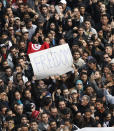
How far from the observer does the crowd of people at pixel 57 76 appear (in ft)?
59.0

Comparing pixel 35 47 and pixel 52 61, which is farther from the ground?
pixel 35 47

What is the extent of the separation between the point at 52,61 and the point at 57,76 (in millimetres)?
411

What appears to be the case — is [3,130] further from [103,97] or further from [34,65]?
[103,97]

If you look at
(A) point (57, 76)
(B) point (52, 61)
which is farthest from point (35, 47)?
(A) point (57, 76)

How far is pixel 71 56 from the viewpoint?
19234mm

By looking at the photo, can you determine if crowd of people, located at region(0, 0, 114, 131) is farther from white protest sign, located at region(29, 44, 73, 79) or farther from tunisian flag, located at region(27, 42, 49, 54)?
white protest sign, located at region(29, 44, 73, 79)

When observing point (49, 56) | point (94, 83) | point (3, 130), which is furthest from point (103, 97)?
point (3, 130)

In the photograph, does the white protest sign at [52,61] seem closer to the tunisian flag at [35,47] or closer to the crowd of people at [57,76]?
the crowd of people at [57,76]

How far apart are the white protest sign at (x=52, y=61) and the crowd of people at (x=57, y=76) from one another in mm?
209

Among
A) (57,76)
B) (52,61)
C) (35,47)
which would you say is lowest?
(57,76)

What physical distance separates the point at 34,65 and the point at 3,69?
0.85 meters

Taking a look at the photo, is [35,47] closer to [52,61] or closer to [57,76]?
[52,61]

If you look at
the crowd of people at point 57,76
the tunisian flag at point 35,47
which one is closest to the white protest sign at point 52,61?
the crowd of people at point 57,76

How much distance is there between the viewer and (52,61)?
18953 millimetres
